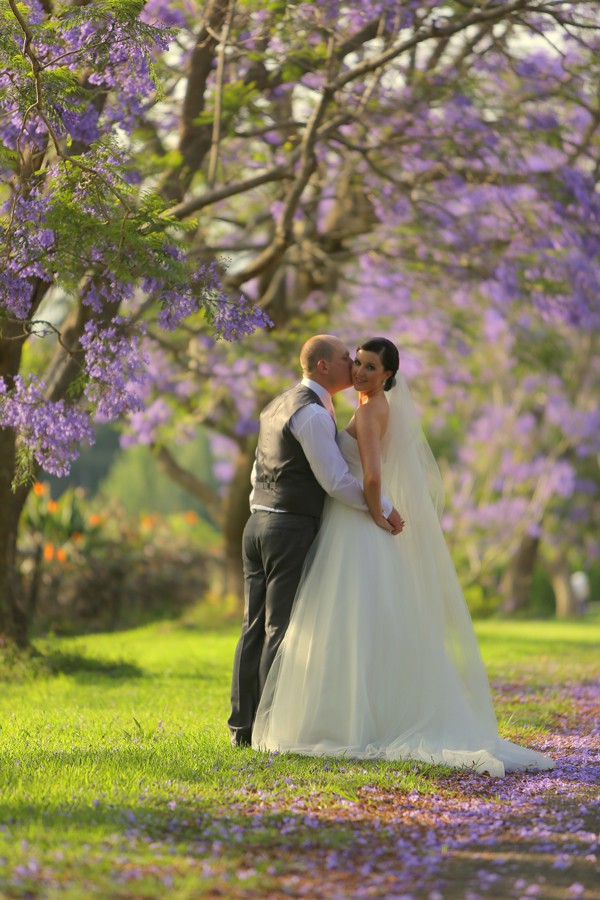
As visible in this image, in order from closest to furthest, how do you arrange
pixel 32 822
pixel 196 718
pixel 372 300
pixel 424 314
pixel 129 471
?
pixel 32 822, pixel 196 718, pixel 424 314, pixel 372 300, pixel 129 471

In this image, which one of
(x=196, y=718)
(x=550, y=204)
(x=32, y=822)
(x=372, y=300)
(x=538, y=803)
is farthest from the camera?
(x=372, y=300)

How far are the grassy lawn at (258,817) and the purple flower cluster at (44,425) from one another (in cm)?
159

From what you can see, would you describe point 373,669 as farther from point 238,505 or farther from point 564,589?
point 564,589

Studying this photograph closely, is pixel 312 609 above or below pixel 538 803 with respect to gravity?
above

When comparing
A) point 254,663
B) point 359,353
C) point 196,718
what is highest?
point 359,353

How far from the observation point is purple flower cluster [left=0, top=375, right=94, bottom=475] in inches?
268

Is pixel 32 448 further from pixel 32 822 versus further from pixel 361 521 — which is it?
pixel 32 822

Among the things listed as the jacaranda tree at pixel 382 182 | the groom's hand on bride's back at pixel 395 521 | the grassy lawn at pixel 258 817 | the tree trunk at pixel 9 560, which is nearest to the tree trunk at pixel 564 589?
the jacaranda tree at pixel 382 182

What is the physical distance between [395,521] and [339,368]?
0.90 m

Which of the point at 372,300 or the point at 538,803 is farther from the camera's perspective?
the point at 372,300

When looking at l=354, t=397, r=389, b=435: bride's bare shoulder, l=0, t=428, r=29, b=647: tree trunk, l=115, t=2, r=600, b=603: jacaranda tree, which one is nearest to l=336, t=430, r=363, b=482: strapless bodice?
l=354, t=397, r=389, b=435: bride's bare shoulder

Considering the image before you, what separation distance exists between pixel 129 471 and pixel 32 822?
4157cm

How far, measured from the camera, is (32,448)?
22.3ft

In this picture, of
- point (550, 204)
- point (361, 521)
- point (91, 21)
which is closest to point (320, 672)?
point (361, 521)
